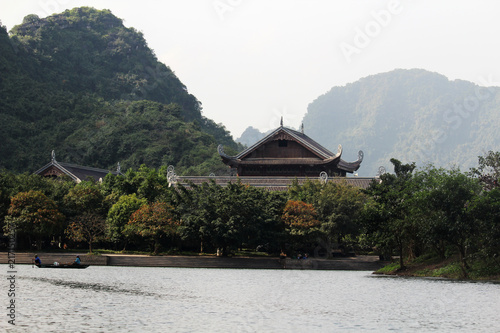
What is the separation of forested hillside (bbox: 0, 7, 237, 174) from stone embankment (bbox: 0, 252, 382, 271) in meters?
39.0

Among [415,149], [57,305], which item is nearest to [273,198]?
[57,305]

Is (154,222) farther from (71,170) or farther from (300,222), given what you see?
(71,170)

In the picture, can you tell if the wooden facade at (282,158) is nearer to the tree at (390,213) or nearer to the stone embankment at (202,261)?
the stone embankment at (202,261)

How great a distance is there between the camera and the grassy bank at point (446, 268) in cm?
3212

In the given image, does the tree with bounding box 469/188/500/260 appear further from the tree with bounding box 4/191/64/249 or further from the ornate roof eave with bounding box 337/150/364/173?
the ornate roof eave with bounding box 337/150/364/173

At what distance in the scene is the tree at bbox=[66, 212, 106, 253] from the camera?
42094 millimetres

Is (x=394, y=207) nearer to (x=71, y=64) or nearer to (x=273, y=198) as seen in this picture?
(x=273, y=198)

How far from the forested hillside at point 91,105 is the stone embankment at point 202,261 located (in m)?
39.0

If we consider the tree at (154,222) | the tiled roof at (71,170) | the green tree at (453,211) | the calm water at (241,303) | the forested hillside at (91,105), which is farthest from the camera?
the forested hillside at (91,105)

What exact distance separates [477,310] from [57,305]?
12902 millimetres

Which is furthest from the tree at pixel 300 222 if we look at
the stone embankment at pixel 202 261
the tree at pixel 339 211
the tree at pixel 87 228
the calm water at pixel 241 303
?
the tree at pixel 87 228

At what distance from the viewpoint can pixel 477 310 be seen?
21906mm

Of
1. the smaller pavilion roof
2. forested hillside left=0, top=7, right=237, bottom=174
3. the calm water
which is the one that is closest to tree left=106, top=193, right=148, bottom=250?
the calm water

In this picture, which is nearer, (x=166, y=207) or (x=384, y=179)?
(x=384, y=179)
